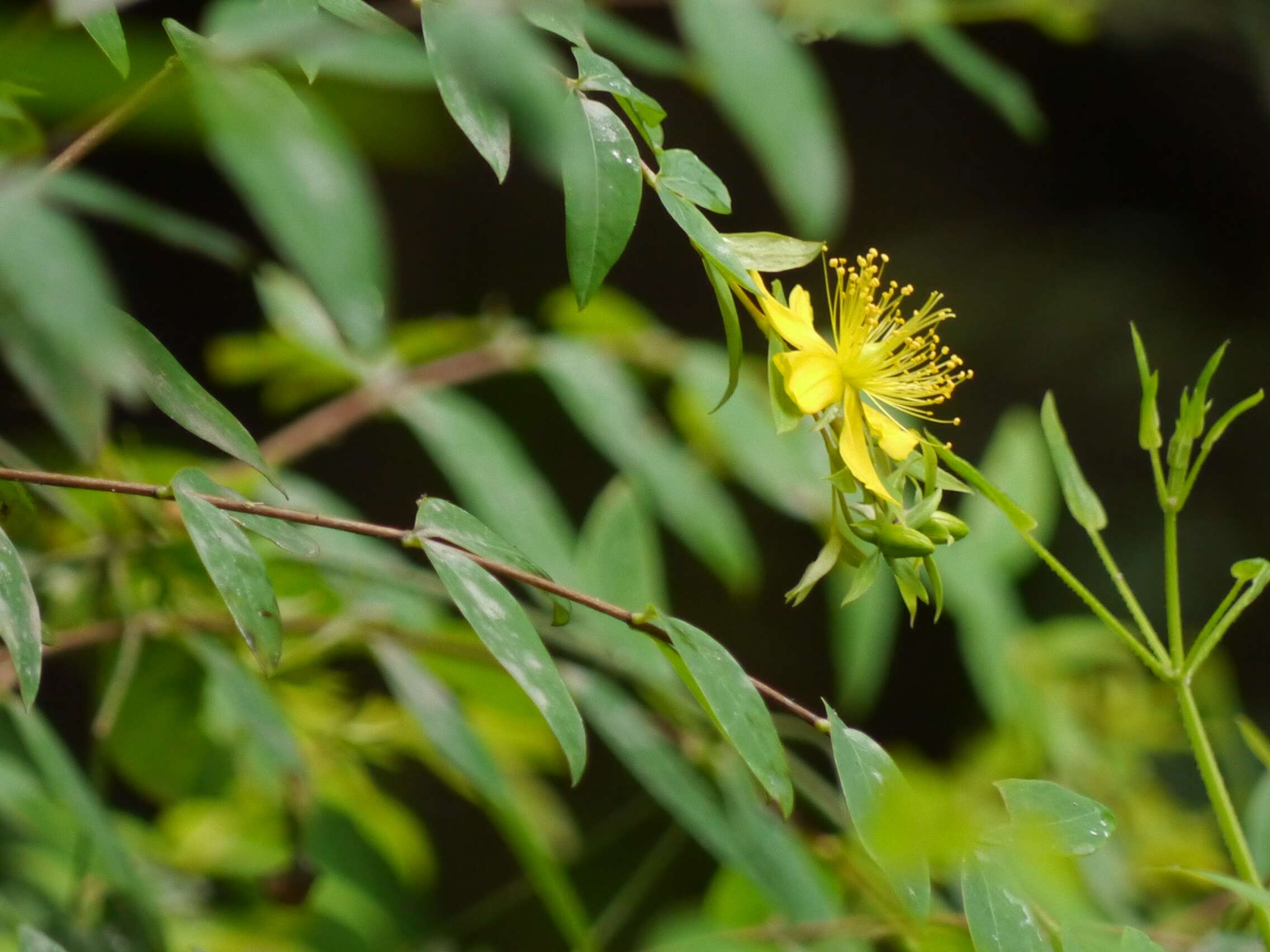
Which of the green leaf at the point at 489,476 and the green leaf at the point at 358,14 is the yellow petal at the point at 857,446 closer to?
the green leaf at the point at 358,14

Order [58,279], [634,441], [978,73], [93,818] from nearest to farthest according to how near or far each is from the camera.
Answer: [58,279]
[93,818]
[978,73]
[634,441]

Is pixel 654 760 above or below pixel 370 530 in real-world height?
below

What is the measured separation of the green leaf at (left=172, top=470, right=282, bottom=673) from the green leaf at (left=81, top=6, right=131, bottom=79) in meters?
0.11

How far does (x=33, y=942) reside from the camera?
41 cm

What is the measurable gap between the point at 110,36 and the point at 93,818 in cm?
32

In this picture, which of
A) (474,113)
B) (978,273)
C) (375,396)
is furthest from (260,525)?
(978,273)

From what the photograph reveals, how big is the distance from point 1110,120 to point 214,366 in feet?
5.47

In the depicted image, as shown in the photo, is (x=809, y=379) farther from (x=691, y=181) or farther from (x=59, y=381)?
(x=59, y=381)

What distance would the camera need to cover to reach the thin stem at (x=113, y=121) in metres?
0.32

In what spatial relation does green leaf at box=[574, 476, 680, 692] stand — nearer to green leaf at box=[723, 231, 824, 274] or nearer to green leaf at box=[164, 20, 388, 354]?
green leaf at box=[723, 231, 824, 274]

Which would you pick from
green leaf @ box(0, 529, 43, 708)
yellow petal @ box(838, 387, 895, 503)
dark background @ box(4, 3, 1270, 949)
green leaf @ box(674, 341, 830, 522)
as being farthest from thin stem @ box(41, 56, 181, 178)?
dark background @ box(4, 3, 1270, 949)

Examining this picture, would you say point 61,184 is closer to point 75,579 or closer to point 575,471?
point 75,579

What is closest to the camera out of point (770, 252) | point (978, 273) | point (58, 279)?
point (58, 279)

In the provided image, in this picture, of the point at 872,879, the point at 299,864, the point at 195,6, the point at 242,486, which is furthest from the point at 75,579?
the point at 195,6
